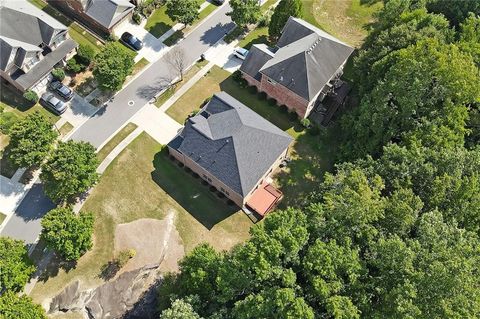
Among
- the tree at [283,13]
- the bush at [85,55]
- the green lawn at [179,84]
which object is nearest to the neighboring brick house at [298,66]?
the tree at [283,13]

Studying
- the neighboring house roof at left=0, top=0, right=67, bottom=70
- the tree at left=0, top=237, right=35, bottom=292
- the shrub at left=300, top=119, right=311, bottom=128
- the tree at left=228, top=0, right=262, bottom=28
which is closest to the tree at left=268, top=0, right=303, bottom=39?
the tree at left=228, top=0, right=262, bottom=28

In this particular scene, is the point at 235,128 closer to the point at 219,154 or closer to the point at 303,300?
the point at 219,154

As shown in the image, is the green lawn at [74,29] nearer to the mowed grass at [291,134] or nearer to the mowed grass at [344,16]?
the mowed grass at [291,134]

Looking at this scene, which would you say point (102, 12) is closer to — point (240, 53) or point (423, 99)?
point (240, 53)

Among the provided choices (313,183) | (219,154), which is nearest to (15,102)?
(219,154)

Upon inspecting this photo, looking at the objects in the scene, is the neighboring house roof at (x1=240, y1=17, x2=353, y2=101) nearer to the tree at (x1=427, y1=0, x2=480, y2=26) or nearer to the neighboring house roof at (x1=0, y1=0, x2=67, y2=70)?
the tree at (x1=427, y1=0, x2=480, y2=26)

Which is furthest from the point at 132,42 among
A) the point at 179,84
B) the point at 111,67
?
the point at 179,84

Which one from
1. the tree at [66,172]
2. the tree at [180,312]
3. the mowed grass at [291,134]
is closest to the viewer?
the tree at [180,312]
